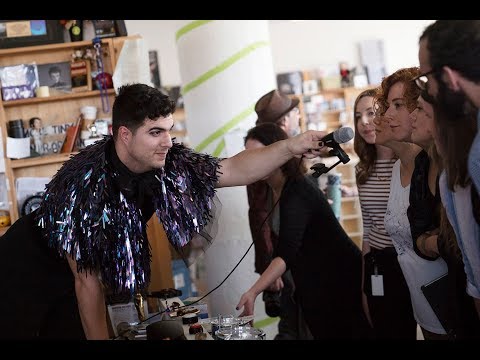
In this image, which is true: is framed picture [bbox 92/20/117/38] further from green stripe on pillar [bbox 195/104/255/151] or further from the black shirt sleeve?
the black shirt sleeve

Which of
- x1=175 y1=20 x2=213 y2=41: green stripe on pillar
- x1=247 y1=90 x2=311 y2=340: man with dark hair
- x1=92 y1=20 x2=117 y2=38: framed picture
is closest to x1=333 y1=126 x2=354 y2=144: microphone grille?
x1=247 y1=90 x2=311 y2=340: man with dark hair

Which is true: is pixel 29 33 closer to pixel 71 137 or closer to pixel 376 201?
pixel 71 137

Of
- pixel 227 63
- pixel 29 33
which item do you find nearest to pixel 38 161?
pixel 29 33

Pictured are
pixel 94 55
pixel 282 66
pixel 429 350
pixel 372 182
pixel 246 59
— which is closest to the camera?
pixel 429 350

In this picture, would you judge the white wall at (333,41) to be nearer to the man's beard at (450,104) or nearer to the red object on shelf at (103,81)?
the red object on shelf at (103,81)

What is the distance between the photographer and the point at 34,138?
4.12 metres

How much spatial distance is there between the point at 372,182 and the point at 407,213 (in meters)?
0.45

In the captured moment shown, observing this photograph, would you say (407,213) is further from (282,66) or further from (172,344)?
(282,66)

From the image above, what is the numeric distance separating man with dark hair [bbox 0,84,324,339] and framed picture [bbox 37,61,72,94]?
2.22 m

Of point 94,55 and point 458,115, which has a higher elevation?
point 94,55

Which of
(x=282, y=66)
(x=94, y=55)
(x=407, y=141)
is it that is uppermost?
(x=282, y=66)

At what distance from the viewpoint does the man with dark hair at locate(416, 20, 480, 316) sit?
121cm

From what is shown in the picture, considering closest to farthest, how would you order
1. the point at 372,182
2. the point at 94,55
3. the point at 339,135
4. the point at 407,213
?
1. the point at 339,135
2. the point at 407,213
3. the point at 372,182
4. the point at 94,55

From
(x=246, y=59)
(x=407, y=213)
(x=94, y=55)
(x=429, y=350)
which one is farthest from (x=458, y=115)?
(x=94, y=55)
